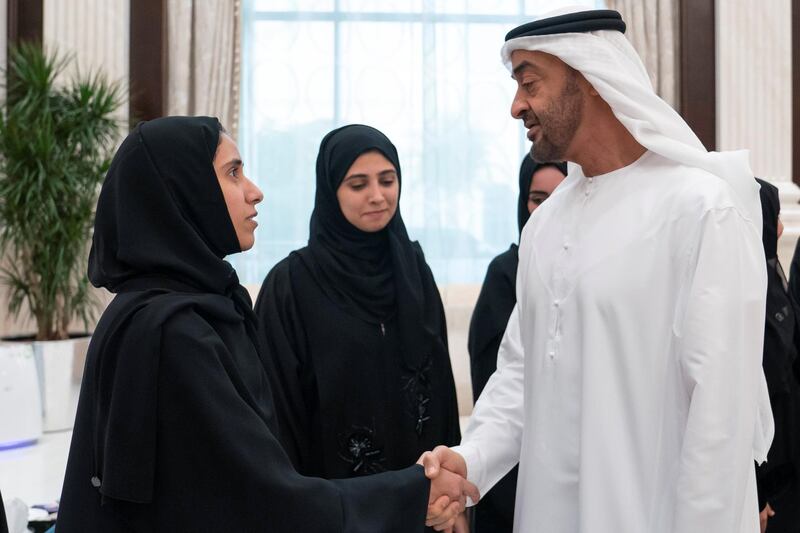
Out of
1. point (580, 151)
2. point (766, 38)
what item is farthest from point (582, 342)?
point (766, 38)

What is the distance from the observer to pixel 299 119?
18.5ft

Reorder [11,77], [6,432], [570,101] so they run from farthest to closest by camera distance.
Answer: [11,77] < [6,432] < [570,101]

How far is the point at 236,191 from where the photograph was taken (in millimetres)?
1683

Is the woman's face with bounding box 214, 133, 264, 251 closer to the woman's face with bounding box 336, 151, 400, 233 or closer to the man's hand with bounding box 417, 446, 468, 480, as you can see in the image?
the man's hand with bounding box 417, 446, 468, 480

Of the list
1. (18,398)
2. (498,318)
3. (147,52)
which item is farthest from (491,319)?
(147,52)

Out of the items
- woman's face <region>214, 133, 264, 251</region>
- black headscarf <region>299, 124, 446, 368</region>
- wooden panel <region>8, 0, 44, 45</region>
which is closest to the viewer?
woman's face <region>214, 133, 264, 251</region>

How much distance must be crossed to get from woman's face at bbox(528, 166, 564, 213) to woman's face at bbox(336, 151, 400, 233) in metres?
0.63

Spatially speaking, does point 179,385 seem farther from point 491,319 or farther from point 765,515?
point 765,515

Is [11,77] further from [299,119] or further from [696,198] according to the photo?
[696,198]

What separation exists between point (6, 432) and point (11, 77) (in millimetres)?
2090

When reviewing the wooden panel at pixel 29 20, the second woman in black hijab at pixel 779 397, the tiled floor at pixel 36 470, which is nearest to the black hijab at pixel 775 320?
the second woman in black hijab at pixel 779 397

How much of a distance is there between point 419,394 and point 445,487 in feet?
2.29

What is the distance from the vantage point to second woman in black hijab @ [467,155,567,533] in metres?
2.84

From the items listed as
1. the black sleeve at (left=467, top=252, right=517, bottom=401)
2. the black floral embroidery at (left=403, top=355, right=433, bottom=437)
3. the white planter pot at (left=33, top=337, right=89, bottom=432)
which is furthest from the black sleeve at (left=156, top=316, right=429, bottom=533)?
the white planter pot at (left=33, top=337, right=89, bottom=432)
